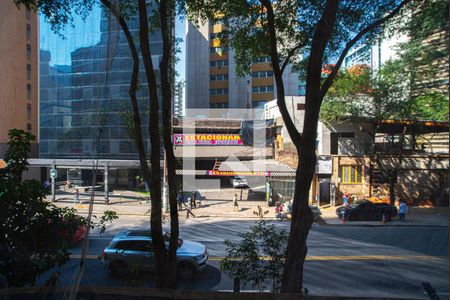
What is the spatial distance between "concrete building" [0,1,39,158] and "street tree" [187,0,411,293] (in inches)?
74.5

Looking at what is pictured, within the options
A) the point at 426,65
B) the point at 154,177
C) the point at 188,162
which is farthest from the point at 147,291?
the point at 188,162

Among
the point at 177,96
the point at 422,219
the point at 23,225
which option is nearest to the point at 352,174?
the point at 422,219

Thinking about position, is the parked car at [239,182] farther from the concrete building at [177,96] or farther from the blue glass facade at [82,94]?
the blue glass facade at [82,94]

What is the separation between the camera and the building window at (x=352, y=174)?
6738 millimetres

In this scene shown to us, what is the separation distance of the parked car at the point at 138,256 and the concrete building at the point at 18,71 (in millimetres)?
1396

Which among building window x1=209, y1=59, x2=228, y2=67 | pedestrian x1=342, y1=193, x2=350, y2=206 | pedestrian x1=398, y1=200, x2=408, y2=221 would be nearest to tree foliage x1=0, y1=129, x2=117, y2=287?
pedestrian x1=398, y1=200, x2=408, y2=221

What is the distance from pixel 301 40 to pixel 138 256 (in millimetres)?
3204

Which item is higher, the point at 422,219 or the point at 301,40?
the point at 301,40

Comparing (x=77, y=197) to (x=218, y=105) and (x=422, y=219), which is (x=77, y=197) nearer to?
(x=422, y=219)

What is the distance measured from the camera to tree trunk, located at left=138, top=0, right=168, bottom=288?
9.99 ft

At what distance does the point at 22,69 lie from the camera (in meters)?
3.42

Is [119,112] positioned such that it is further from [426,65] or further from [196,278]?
[426,65]

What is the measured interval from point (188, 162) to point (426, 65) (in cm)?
1227

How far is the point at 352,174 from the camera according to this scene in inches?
295
